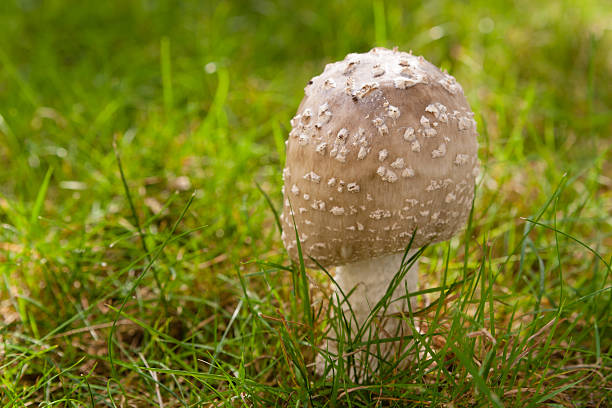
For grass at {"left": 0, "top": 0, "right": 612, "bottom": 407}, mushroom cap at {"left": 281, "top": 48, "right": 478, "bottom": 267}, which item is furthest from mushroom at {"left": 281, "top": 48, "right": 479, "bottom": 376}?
grass at {"left": 0, "top": 0, "right": 612, "bottom": 407}

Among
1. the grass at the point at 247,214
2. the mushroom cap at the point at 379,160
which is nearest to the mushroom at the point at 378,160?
the mushroom cap at the point at 379,160

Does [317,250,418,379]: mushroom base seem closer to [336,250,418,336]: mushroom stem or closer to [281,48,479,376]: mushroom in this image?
[336,250,418,336]: mushroom stem

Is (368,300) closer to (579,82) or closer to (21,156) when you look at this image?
(21,156)

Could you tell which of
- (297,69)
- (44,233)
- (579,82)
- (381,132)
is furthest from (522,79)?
(44,233)

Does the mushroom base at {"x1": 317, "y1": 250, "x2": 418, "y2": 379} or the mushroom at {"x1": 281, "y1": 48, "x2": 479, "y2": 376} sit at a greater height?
the mushroom at {"x1": 281, "y1": 48, "x2": 479, "y2": 376}

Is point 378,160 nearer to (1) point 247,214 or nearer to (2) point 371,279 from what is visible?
(2) point 371,279

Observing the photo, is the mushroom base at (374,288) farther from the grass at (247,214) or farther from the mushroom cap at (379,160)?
the mushroom cap at (379,160)

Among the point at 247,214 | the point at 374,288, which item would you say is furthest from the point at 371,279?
the point at 247,214
